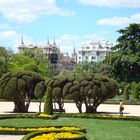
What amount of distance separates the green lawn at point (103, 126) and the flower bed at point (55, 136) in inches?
32.6

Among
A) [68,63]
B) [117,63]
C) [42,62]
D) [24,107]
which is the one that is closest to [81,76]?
[24,107]

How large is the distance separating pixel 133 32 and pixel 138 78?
6.71 meters

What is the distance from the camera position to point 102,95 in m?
32.3

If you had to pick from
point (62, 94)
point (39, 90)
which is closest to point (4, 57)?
point (39, 90)

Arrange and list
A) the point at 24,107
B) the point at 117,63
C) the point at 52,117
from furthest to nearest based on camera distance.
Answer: the point at 117,63
the point at 24,107
the point at 52,117

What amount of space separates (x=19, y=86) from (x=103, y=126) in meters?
10.9

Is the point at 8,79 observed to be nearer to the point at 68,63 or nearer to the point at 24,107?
the point at 24,107

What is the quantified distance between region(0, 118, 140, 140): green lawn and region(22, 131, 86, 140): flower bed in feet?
2.72

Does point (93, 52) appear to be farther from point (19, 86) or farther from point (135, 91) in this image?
point (19, 86)

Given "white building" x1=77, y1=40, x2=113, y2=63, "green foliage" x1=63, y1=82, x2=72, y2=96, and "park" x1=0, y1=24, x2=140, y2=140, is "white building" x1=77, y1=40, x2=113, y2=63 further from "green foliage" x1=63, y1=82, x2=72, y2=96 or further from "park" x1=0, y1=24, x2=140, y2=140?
"green foliage" x1=63, y1=82, x2=72, y2=96

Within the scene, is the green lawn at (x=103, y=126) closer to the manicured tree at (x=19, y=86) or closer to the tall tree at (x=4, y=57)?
the manicured tree at (x=19, y=86)

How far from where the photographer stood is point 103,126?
2366cm

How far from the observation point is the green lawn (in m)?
19.4

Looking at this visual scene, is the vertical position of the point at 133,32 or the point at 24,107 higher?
the point at 133,32
